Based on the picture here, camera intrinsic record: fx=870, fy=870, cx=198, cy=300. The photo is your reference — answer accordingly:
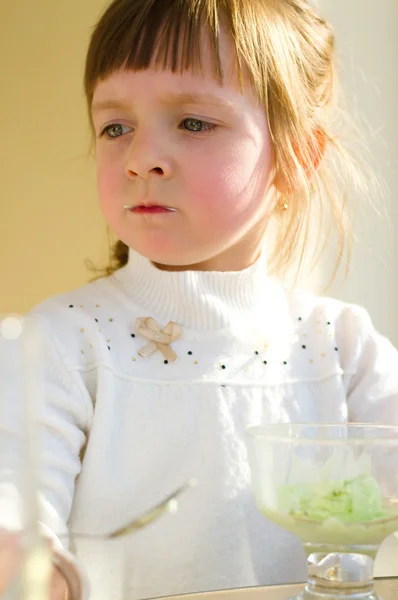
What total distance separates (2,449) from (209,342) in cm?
65

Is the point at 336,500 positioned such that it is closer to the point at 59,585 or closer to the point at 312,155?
the point at 59,585

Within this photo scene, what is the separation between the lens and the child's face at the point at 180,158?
87 centimetres

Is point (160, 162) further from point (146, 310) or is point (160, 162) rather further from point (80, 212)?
point (80, 212)

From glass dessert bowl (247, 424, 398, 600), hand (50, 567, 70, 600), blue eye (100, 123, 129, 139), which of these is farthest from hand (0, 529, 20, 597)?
blue eye (100, 123, 129, 139)

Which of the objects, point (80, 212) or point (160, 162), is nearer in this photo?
point (160, 162)

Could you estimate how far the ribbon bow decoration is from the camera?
92cm

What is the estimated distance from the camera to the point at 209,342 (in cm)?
94

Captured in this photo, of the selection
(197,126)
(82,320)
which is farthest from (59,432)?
(197,126)

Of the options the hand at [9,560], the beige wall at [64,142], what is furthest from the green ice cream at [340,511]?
the beige wall at [64,142]

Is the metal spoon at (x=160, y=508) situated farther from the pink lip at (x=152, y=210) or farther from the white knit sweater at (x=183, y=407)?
the pink lip at (x=152, y=210)

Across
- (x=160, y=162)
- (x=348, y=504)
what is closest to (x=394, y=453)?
(x=348, y=504)

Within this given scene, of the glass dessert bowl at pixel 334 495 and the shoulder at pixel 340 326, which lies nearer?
the glass dessert bowl at pixel 334 495

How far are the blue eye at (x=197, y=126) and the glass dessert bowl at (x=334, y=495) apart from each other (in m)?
0.43

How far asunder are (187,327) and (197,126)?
8.4 inches
